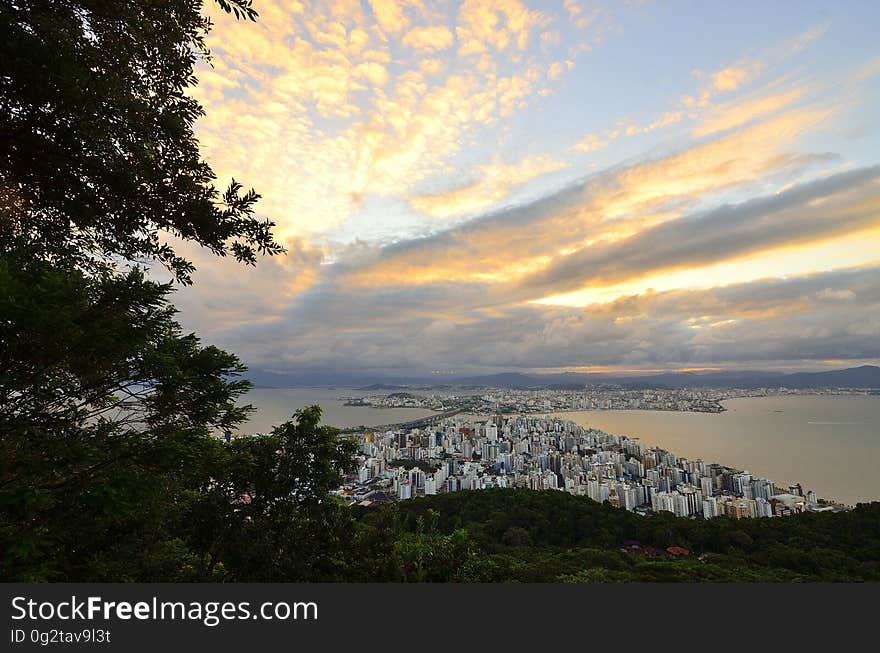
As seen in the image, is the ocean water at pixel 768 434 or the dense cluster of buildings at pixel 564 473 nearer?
the dense cluster of buildings at pixel 564 473

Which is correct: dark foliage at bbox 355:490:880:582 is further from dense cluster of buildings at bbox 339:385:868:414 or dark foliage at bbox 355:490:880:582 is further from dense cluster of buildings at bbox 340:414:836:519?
dense cluster of buildings at bbox 339:385:868:414

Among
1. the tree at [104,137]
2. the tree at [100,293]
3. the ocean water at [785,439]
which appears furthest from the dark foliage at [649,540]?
the ocean water at [785,439]

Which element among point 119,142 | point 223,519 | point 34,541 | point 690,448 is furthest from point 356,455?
point 690,448

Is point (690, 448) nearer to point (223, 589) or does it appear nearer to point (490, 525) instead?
point (490, 525)

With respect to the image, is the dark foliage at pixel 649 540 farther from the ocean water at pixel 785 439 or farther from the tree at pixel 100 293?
the ocean water at pixel 785 439

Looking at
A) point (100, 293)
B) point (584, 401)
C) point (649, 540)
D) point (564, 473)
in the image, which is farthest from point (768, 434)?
point (100, 293)

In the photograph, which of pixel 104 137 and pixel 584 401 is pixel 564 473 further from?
pixel 584 401

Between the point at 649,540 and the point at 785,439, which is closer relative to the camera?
the point at 649,540
